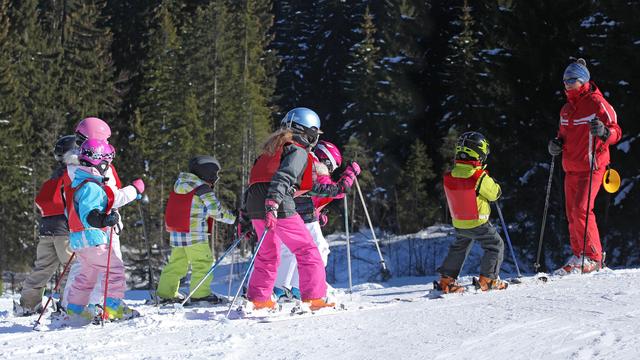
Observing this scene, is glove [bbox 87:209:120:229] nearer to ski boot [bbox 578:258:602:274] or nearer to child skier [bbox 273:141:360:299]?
child skier [bbox 273:141:360:299]

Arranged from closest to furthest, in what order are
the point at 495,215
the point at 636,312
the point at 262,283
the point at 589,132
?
the point at 636,312 < the point at 262,283 < the point at 589,132 < the point at 495,215

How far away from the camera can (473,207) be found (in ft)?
20.5

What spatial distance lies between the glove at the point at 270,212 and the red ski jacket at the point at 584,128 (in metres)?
3.31

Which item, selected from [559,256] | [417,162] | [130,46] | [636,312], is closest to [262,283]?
[636,312]

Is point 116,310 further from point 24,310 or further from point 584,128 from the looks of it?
point 584,128

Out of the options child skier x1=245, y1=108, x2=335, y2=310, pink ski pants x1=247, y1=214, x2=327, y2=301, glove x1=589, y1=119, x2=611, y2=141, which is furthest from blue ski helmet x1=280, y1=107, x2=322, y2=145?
glove x1=589, y1=119, x2=611, y2=141

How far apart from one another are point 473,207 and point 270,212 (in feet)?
6.78

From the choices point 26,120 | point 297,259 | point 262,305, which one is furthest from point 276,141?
point 26,120

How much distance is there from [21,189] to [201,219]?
75.3 feet

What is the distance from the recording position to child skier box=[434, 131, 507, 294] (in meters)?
6.25

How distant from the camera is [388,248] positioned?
63.5 ft

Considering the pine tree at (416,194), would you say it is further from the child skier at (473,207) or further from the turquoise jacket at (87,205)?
the turquoise jacket at (87,205)

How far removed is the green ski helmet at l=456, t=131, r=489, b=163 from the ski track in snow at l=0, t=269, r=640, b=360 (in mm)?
1304

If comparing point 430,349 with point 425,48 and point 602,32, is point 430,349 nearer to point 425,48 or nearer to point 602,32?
point 602,32
